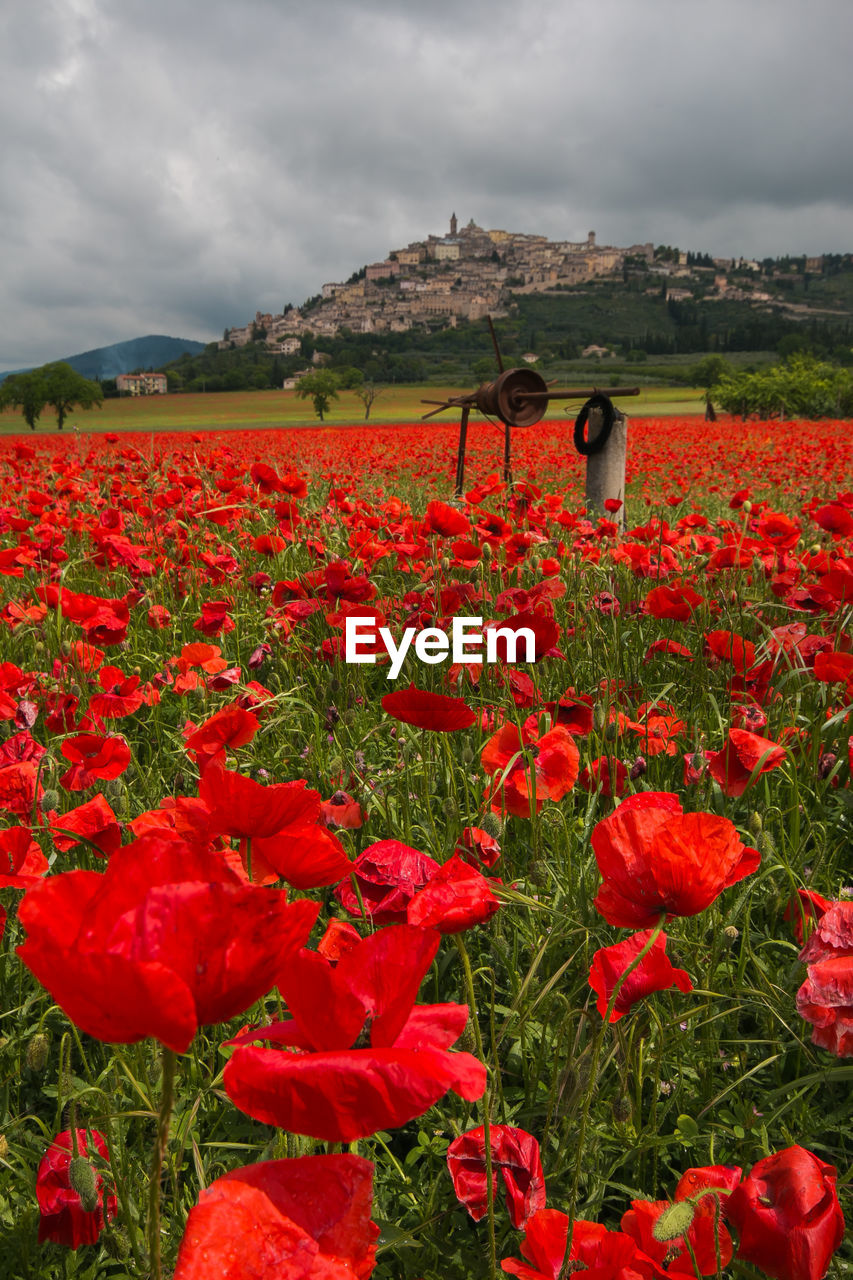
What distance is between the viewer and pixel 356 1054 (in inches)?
17.0

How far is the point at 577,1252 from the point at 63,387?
39.9 m

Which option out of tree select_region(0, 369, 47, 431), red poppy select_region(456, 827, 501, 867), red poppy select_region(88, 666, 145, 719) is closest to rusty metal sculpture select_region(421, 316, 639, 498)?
red poppy select_region(88, 666, 145, 719)

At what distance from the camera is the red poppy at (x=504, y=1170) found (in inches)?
31.6

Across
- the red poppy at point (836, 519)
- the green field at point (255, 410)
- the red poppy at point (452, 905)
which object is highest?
the green field at point (255, 410)

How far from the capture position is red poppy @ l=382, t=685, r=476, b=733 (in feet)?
2.93

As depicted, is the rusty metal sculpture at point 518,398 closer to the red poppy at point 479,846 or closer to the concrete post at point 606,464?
the concrete post at point 606,464

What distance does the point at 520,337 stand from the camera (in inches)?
4412

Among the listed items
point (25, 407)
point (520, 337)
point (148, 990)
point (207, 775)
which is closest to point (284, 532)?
point (207, 775)

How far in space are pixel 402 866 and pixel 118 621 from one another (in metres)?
1.35

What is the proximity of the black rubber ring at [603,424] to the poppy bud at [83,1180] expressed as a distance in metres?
4.68

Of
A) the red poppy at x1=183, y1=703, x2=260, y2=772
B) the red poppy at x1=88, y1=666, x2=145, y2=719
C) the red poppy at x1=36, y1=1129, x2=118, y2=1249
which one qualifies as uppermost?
the red poppy at x1=183, y1=703, x2=260, y2=772

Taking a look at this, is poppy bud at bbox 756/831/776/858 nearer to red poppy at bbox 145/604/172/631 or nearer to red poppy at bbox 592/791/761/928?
red poppy at bbox 592/791/761/928

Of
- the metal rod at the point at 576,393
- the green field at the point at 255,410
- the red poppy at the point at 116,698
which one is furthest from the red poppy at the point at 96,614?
the green field at the point at 255,410

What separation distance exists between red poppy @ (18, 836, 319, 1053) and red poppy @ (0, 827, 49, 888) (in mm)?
509
